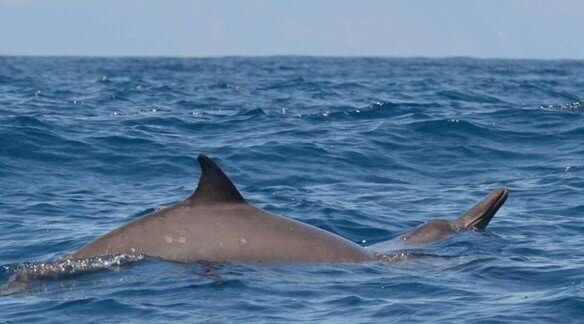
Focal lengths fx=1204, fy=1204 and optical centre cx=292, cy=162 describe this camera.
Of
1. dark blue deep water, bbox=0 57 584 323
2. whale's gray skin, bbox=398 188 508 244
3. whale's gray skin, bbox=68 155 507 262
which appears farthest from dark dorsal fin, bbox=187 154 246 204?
whale's gray skin, bbox=398 188 508 244

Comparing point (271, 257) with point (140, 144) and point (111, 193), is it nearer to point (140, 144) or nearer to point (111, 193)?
point (111, 193)

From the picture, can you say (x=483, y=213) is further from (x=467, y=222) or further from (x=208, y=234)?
(x=208, y=234)

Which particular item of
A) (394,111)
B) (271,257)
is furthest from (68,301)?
(394,111)

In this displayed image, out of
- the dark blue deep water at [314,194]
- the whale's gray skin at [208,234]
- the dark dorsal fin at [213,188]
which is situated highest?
the dark dorsal fin at [213,188]

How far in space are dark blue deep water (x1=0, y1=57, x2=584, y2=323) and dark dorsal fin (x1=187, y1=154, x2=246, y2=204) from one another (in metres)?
0.69

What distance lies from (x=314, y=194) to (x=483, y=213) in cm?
424

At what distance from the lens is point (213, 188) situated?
11.7m

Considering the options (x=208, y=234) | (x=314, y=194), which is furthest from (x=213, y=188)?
(x=314, y=194)

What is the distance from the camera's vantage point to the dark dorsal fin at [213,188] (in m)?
11.4

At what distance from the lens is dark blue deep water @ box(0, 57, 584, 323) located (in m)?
10.7

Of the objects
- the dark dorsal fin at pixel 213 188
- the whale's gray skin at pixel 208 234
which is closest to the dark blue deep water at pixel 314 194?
the whale's gray skin at pixel 208 234

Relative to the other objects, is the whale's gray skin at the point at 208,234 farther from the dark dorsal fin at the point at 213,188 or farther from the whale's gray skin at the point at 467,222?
the whale's gray skin at the point at 467,222

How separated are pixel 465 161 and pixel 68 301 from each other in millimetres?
12336

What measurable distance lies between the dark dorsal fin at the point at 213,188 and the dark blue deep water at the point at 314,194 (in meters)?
0.69
